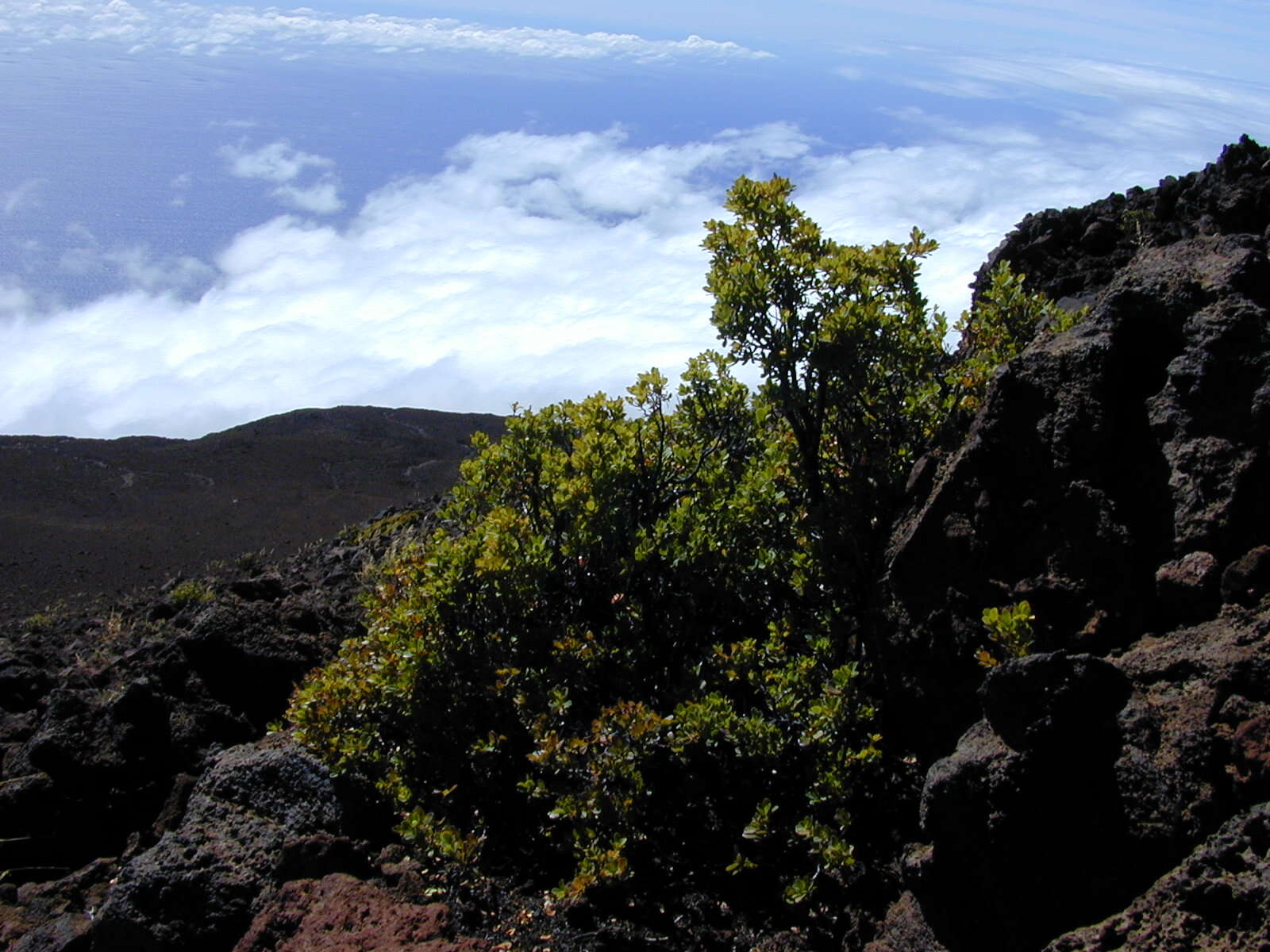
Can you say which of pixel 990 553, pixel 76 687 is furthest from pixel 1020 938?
pixel 76 687

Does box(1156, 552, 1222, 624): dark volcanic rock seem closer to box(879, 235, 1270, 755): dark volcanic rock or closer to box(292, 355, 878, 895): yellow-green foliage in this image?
box(879, 235, 1270, 755): dark volcanic rock

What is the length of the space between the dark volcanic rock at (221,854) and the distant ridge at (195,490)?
1427cm

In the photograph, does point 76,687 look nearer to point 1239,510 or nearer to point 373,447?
point 1239,510

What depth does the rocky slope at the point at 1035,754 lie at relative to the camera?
8.86 feet

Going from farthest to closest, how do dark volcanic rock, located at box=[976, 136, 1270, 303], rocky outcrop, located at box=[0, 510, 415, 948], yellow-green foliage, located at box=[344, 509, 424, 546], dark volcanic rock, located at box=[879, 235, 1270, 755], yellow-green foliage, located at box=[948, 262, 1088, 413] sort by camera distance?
yellow-green foliage, located at box=[344, 509, 424, 546] < dark volcanic rock, located at box=[976, 136, 1270, 303] < rocky outcrop, located at box=[0, 510, 415, 948] < yellow-green foliage, located at box=[948, 262, 1088, 413] < dark volcanic rock, located at box=[879, 235, 1270, 755]

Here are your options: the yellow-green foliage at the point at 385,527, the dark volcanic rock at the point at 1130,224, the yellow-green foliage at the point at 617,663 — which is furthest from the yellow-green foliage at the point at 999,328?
the yellow-green foliage at the point at 385,527

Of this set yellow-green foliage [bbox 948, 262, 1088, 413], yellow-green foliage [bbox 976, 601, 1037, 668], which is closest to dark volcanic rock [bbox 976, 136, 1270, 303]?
yellow-green foliage [bbox 948, 262, 1088, 413]

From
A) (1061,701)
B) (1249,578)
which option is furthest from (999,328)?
(1061,701)

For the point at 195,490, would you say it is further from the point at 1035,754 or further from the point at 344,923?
the point at 1035,754

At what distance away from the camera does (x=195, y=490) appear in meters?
27.0

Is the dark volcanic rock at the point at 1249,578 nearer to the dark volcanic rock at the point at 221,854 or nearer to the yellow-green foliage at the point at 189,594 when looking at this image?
the dark volcanic rock at the point at 221,854

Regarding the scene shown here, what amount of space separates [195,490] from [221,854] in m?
24.8

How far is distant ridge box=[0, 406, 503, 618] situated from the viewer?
68.3ft

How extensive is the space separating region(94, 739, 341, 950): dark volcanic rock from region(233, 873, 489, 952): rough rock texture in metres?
0.36
